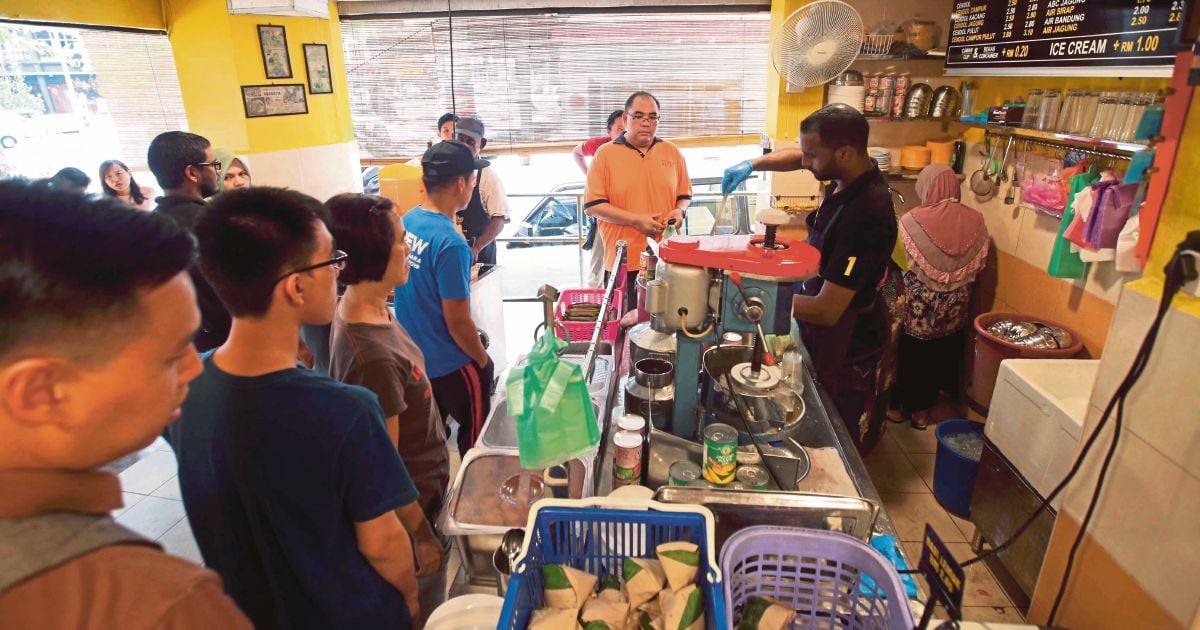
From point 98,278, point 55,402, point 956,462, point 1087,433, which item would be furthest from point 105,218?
point 956,462

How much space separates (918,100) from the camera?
3.82 m

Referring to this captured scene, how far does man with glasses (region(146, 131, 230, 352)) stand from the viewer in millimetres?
2418

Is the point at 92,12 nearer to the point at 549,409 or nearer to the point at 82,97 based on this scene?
the point at 82,97

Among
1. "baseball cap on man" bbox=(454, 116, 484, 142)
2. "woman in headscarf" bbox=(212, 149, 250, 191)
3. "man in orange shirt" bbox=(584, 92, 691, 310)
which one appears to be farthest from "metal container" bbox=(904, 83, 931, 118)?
"woman in headscarf" bbox=(212, 149, 250, 191)

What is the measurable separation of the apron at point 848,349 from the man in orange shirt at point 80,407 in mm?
2082

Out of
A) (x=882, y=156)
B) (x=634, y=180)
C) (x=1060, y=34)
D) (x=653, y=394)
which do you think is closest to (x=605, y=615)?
(x=653, y=394)

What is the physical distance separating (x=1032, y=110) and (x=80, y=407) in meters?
4.08

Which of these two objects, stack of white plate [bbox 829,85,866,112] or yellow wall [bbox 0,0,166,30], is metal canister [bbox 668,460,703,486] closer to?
stack of white plate [bbox 829,85,866,112]

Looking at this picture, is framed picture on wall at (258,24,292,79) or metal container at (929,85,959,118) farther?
framed picture on wall at (258,24,292,79)

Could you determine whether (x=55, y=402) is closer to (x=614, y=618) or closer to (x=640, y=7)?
(x=614, y=618)

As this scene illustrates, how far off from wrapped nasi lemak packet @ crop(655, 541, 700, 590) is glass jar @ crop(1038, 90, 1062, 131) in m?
3.33

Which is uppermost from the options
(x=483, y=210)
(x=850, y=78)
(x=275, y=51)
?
(x=275, y=51)

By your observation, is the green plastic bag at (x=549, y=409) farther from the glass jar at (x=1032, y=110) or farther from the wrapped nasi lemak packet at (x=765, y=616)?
the glass jar at (x=1032, y=110)

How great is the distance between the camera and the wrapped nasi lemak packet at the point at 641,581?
1072 millimetres
